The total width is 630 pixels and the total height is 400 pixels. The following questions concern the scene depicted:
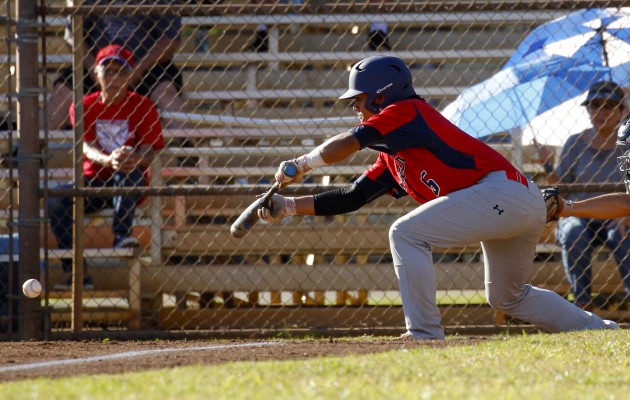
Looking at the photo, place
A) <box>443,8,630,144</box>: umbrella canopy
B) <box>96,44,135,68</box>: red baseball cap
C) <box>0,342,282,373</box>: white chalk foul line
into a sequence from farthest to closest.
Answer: <box>443,8,630,144</box>: umbrella canopy → <box>96,44,135,68</box>: red baseball cap → <box>0,342,282,373</box>: white chalk foul line

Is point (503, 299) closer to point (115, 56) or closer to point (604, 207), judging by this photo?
point (604, 207)

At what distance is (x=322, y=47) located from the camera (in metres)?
10.9

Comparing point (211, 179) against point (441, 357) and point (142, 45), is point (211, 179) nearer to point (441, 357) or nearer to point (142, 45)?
point (142, 45)

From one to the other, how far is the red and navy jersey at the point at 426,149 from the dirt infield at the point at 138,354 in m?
0.90

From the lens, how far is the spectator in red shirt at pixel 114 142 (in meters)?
8.09

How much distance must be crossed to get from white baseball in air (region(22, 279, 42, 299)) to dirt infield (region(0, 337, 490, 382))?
87 centimetres

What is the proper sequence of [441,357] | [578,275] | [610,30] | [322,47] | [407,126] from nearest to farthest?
[441,357], [407,126], [578,275], [610,30], [322,47]

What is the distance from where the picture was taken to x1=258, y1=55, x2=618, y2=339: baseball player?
5801 mm

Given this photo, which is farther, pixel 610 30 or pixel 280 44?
pixel 280 44

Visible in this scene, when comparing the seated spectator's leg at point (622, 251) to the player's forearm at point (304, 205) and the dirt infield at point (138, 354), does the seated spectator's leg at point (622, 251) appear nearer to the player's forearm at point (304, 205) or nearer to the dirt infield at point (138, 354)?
the dirt infield at point (138, 354)

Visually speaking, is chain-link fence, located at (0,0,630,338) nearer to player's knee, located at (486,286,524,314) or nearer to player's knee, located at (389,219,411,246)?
player's knee, located at (486,286,524,314)

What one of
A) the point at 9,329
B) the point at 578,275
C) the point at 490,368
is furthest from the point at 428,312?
the point at 9,329

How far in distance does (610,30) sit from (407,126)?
12.8 feet

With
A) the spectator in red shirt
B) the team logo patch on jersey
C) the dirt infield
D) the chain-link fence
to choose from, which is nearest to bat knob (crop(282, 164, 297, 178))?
the dirt infield
